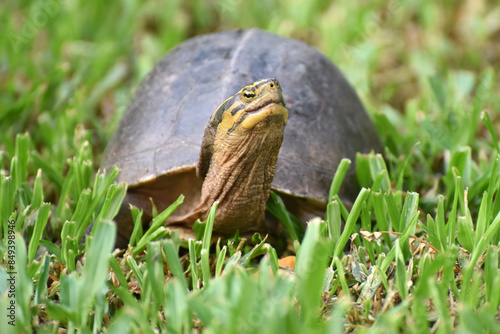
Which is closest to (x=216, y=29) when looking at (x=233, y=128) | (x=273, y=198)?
(x=273, y=198)

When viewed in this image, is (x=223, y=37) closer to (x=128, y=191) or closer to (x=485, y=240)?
(x=128, y=191)

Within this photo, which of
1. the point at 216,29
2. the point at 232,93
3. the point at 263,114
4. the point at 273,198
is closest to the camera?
the point at 263,114

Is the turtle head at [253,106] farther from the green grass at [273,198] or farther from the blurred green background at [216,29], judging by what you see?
the blurred green background at [216,29]

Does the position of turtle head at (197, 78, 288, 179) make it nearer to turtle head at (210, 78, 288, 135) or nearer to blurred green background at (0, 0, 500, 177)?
turtle head at (210, 78, 288, 135)

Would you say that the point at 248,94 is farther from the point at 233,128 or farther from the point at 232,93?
the point at 232,93

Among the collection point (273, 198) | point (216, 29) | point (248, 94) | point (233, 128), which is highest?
point (216, 29)

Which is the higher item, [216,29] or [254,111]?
[216,29]

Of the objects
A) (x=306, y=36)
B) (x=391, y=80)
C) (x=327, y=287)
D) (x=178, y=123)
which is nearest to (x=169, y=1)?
(x=306, y=36)

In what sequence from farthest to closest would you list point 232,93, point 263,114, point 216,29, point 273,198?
point 216,29
point 232,93
point 273,198
point 263,114
